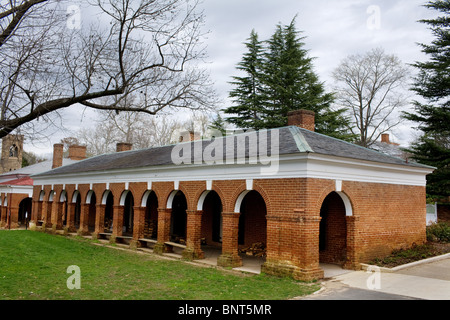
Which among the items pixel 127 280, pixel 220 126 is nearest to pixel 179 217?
pixel 127 280

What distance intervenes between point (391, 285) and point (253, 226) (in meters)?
7.32

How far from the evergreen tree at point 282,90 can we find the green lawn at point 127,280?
20.1m

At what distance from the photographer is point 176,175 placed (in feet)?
54.8

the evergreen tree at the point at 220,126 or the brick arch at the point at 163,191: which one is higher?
the evergreen tree at the point at 220,126

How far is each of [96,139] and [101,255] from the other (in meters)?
35.0

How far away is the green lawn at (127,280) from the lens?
938 cm

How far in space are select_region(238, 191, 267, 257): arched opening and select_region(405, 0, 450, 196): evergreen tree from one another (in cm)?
1455

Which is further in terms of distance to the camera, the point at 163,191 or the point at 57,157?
the point at 57,157

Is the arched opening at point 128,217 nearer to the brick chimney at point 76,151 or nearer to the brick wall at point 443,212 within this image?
the brick chimney at point 76,151

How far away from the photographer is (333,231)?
14828 mm

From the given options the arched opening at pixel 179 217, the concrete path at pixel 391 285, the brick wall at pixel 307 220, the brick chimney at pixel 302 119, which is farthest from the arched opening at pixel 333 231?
the arched opening at pixel 179 217

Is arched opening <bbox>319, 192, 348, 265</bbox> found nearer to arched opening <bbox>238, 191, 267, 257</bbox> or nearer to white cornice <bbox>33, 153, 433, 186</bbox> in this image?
→ white cornice <bbox>33, 153, 433, 186</bbox>

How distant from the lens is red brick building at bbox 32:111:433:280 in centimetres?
1193

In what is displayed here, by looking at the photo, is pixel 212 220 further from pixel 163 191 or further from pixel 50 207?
pixel 50 207
